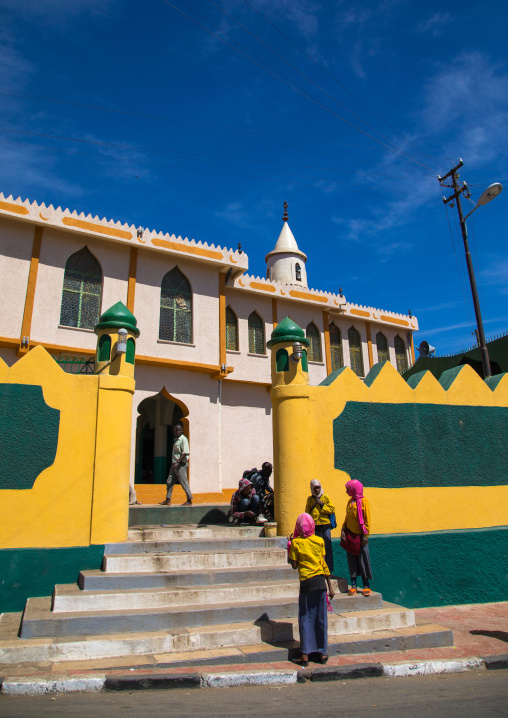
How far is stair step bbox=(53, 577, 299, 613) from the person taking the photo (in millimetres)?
5191

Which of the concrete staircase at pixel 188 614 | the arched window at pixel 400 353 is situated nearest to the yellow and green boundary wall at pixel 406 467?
the concrete staircase at pixel 188 614

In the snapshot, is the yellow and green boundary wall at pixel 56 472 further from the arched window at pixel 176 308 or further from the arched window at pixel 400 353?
the arched window at pixel 400 353

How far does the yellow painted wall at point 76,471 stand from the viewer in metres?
6.02

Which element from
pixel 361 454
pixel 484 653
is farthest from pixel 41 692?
pixel 361 454

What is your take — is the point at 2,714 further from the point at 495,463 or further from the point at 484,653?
the point at 495,463

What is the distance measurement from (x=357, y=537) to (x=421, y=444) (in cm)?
228

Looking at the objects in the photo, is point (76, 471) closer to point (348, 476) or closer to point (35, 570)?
point (35, 570)

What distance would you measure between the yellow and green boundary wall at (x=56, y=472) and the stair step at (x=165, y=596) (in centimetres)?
45

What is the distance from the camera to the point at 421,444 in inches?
311

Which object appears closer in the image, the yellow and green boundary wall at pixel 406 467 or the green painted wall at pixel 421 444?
the yellow and green boundary wall at pixel 406 467

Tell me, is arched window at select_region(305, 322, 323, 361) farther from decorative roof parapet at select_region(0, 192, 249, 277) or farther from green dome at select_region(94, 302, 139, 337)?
green dome at select_region(94, 302, 139, 337)

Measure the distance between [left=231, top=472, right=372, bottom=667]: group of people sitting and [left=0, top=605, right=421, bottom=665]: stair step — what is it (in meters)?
0.34

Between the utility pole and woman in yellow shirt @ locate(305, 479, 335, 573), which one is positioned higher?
the utility pole

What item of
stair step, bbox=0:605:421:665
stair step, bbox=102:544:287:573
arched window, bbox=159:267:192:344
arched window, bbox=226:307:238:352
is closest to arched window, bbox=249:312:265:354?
arched window, bbox=226:307:238:352
